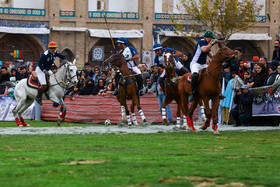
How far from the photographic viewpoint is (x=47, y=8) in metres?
51.8

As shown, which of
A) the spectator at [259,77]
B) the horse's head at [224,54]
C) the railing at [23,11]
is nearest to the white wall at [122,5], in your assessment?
the railing at [23,11]

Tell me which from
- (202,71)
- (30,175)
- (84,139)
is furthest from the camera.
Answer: (202,71)

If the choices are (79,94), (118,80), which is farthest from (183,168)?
(79,94)

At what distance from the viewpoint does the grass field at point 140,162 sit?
22.5 feet

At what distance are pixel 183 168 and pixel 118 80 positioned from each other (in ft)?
41.3

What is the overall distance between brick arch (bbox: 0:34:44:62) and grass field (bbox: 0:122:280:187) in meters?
39.7

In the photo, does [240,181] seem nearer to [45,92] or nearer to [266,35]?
[45,92]

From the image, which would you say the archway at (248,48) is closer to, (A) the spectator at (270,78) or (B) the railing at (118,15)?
(B) the railing at (118,15)

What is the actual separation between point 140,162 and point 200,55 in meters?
8.14

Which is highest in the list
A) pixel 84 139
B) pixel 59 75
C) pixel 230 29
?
pixel 230 29

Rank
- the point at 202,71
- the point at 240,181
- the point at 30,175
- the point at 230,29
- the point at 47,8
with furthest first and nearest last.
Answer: the point at 47,8 → the point at 230,29 → the point at 202,71 → the point at 30,175 → the point at 240,181

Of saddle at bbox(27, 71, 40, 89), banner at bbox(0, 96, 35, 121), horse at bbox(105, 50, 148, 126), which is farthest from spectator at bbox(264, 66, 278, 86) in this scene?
banner at bbox(0, 96, 35, 121)

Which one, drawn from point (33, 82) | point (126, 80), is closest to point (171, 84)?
point (126, 80)

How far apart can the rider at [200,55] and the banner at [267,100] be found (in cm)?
361
